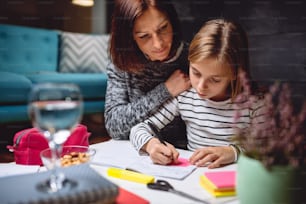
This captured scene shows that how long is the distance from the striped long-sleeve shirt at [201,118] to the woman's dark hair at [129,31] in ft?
0.61

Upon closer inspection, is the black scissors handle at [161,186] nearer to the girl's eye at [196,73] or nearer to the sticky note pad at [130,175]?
the sticky note pad at [130,175]

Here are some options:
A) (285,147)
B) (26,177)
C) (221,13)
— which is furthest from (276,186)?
Answer: (221,13)

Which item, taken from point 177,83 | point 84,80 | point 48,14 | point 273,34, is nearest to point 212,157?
point 177,83

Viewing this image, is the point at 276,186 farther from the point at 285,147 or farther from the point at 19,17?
the point at 19,17

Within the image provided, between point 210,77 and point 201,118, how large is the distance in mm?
168

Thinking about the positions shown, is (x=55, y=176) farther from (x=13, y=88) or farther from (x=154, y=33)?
(x=13, y=88)

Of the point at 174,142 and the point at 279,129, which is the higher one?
the point at 279,129

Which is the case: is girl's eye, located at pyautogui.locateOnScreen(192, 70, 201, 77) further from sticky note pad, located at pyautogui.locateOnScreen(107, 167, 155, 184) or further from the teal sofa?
the teal sofa

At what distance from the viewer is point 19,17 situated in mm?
2865

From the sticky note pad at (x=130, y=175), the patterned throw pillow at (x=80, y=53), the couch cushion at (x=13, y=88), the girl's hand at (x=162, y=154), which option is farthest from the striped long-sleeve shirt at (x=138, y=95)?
the patterned throw pillow at (x=80, y=53)

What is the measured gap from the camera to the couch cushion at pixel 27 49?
257cm

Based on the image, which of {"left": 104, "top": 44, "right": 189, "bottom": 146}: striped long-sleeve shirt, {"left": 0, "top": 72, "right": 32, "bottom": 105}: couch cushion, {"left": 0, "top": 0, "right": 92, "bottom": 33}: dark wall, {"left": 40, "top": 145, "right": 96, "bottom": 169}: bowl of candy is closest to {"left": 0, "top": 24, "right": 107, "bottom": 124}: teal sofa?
{"left": 0, "top": 72, "right": 32, "bottom": 105}: couch cushion

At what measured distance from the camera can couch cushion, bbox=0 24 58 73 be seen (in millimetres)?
2566

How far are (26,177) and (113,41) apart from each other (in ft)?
2.40
